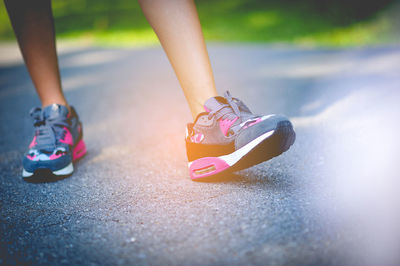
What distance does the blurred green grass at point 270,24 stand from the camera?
5809 mm

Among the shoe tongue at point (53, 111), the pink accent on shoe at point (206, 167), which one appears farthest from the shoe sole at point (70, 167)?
the pink accent on shoe at point (206, 167)

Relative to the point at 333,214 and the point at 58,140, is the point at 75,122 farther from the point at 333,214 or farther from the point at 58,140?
the point at 333,214

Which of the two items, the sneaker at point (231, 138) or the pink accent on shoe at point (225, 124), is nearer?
the sneaker at point (231, 138)

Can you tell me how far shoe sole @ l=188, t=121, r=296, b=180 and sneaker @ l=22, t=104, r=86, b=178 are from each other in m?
0.59

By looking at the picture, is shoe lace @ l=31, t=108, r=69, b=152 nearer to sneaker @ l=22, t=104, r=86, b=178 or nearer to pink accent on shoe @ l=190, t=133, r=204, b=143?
sneaker @ l=22, t=104, r=86, b=178

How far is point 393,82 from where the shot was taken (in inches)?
91.3

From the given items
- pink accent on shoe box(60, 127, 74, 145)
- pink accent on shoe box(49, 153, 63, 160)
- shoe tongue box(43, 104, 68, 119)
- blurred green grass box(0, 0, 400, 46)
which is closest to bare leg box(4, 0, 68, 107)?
shoe tongue box(43, 104, 68, 119)

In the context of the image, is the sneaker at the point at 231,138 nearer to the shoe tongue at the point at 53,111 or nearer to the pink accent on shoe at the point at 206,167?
the pink accent on shoe at the point at 206,167

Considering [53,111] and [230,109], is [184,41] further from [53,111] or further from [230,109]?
[53,111]

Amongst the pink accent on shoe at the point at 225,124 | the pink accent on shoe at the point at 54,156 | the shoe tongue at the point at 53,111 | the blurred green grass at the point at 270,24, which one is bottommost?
the blurred green grass at the point at 270,24

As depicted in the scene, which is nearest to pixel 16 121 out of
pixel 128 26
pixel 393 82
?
pixel 393 82

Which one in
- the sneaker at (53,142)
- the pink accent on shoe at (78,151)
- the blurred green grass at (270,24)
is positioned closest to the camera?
the sneaker at (53,142)

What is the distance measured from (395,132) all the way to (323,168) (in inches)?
16.1

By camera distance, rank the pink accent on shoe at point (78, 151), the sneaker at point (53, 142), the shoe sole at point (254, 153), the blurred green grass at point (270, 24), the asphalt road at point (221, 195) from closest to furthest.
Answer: the asphalt road at point (221, 195), the shoe sole at point (254, 153), the sneaker at point (53, 142), the pink accent on shoe at point (78, 151), the blurred green grass at point (270, 24)
